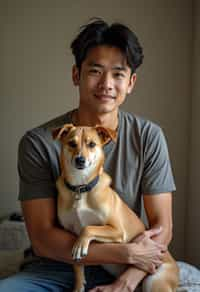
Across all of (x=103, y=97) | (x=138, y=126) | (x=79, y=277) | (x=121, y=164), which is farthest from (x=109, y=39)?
(x=79, y=277)

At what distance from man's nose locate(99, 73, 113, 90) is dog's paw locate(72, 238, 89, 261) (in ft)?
1.68

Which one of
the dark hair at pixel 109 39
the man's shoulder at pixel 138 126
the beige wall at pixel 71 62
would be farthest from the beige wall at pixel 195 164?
the dark hair at pixel 109 39

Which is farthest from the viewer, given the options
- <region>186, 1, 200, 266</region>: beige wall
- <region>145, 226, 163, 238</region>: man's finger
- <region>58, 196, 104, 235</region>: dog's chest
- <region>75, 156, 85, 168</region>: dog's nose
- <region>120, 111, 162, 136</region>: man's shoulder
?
<region>186, 1, 200, 266</region>: beige wall

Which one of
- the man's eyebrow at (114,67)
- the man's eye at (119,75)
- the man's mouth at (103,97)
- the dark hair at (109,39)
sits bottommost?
the man's mouth at (103,97)

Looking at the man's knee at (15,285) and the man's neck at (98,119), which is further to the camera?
the man's neck at (98,119)

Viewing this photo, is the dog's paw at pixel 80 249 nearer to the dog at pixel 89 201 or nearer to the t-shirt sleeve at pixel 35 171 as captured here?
the dog at pixel 89 201

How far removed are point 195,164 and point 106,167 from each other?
37.8 inches

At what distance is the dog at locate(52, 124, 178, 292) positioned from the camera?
131 cm

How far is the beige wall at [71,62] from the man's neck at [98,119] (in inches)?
34.6

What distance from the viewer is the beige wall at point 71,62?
7.91 ft

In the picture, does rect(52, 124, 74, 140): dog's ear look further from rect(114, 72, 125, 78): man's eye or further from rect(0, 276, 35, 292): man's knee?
rect(0, 276, 35, 292): man's knee

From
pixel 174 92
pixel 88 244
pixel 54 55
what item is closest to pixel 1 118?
pixel 54 55

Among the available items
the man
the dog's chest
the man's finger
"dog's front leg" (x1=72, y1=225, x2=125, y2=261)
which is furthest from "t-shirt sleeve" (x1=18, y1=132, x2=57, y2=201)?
the man's finger

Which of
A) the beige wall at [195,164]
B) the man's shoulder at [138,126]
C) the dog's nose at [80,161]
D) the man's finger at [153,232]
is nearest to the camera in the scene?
the dog's nose at [80,161]
